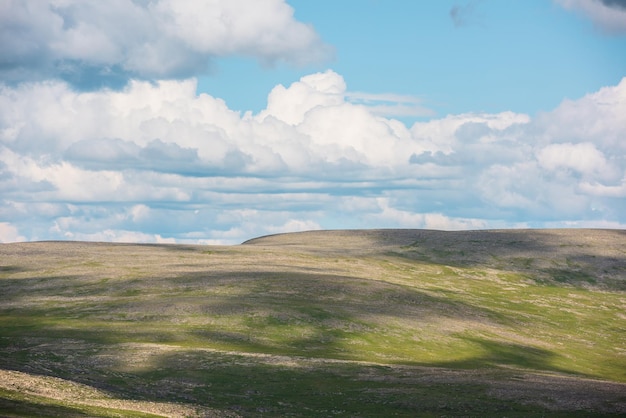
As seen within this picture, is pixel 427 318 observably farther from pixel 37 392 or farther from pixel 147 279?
pixel 37 392

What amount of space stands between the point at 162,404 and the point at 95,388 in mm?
9446

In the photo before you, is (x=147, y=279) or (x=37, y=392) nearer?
(x=37, y=392)

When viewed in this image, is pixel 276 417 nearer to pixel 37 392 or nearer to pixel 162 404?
pixel 162 404

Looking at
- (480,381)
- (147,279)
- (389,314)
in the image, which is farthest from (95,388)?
(147,279)

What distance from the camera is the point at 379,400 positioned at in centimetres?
8525

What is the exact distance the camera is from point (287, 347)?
126 m

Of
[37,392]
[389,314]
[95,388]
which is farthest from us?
[389,314]

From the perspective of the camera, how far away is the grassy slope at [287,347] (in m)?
82.7

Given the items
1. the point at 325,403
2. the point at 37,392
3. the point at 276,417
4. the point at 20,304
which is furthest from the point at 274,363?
the point at 20,304

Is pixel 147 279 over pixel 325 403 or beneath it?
over

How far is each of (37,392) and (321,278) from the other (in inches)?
4513

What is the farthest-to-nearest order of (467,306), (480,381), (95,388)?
1. (467,306)
2. (480,381)
3. (95,388)

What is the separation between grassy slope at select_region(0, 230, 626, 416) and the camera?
8269 centimetres

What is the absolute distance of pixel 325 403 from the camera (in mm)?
84375
